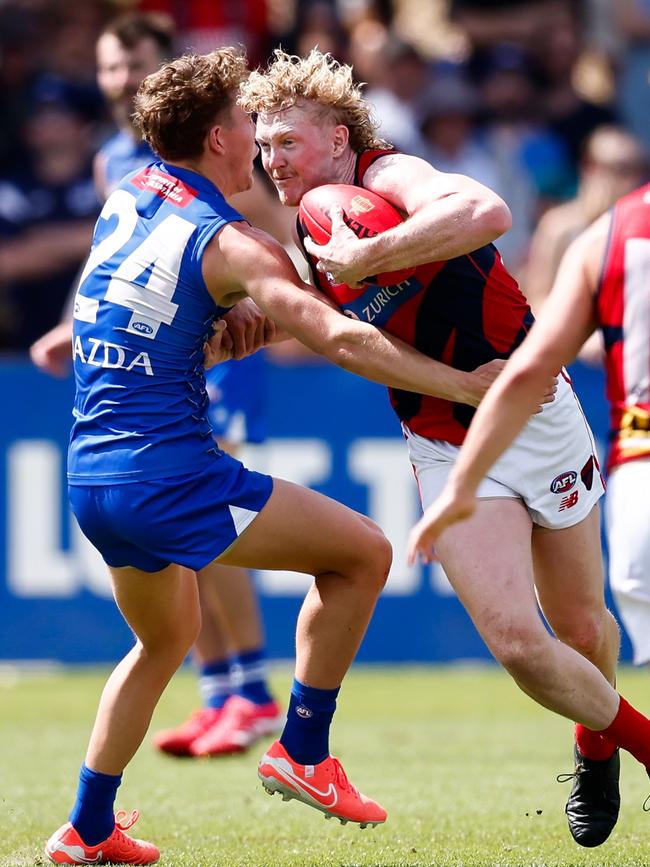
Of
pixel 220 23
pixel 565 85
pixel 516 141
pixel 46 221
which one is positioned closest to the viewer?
pixel 46 221

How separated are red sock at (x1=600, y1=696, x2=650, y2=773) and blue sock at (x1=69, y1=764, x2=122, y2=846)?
1.49 metres

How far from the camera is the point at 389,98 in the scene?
11195mm

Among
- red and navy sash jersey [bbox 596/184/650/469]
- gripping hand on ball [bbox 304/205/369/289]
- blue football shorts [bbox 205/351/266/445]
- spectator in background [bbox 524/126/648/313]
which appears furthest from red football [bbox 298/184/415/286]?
spectator in background [bbox 524/126/648/313]

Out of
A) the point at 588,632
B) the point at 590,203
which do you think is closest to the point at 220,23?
the point at 590,203

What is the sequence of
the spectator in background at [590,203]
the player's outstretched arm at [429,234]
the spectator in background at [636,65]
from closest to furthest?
the player's outstretched arm at [429,234]
the spectator in background at [590,203]
the spectator in background at [636,65]

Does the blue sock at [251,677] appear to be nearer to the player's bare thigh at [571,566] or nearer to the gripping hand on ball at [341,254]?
the player's bare thigh at [571,566]

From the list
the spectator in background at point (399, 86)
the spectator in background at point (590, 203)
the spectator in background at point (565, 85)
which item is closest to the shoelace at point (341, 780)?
the spectator in background at point (590, 203)

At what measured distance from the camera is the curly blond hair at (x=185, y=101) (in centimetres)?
407

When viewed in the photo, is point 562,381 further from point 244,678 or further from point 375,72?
point 375,72

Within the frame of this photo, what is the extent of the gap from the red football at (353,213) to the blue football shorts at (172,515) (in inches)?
28.3

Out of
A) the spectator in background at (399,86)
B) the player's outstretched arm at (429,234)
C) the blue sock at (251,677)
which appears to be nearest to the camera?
the player's outstretched arm at (429,234)

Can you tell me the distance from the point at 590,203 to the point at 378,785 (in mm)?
4860

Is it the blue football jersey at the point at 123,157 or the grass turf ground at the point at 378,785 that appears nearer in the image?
the grass turf ground at the point at 378,785

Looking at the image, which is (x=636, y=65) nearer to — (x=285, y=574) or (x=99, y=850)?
(x=285, y=574)
